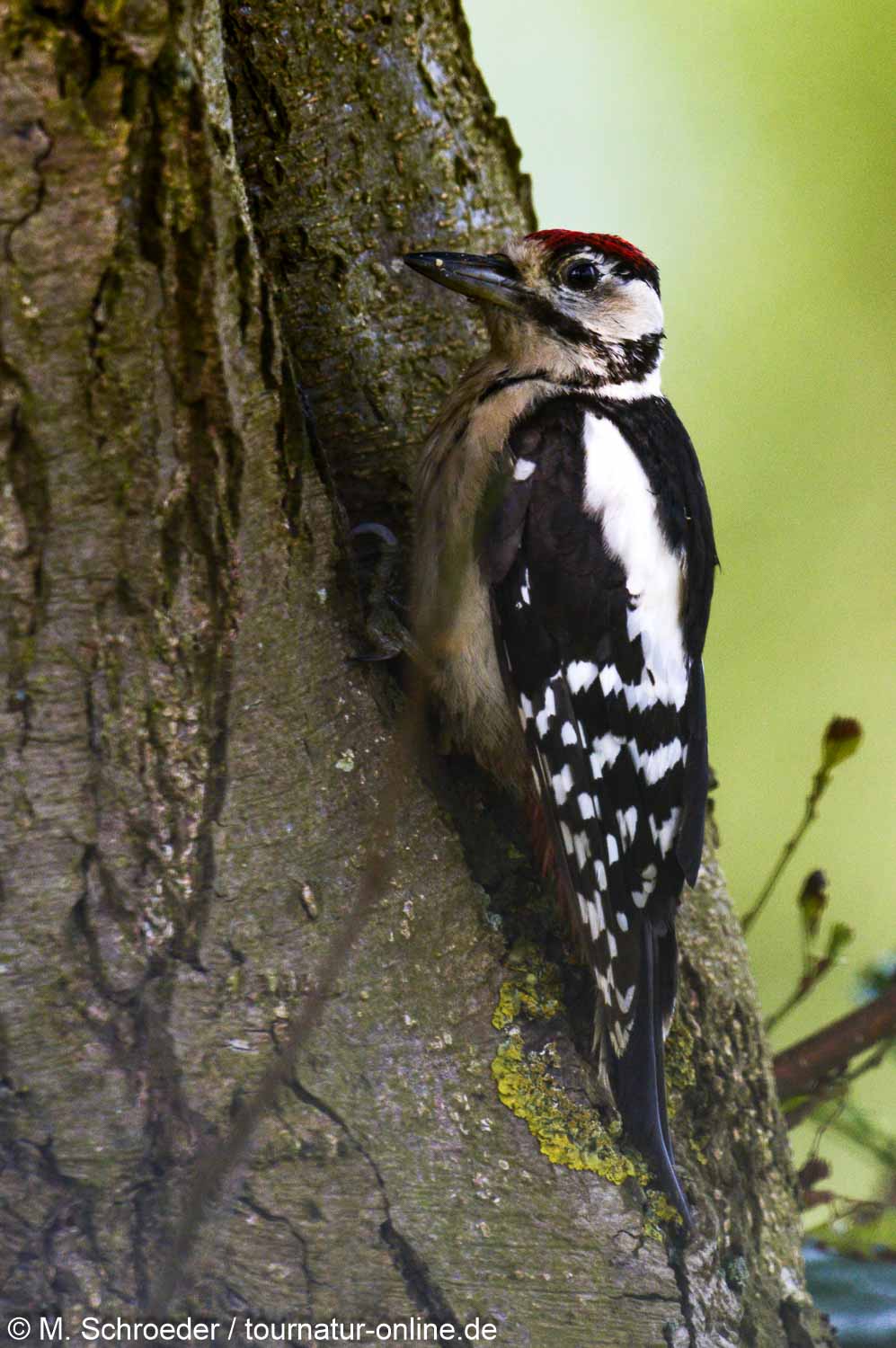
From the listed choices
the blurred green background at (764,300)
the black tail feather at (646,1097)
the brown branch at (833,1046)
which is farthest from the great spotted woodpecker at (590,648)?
the blurred green background at (764,300)

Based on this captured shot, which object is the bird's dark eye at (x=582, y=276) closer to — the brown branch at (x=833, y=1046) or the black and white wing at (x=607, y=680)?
the black and white wing at (x=607, y=680)

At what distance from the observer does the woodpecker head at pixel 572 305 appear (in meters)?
2.05

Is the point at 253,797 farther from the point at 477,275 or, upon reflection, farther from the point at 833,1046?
the point at 833,1046

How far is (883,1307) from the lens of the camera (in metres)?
1.92

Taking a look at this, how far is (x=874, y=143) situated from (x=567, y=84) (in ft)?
3.37

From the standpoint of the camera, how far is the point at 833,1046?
6.87 feet

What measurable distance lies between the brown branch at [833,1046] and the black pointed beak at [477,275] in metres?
1.29

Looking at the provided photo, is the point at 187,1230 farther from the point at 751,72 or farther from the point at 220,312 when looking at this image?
the point at 751,72

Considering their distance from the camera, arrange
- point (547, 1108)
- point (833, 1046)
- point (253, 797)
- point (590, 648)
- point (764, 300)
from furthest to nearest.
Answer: point (764, 300) → point (833, 1046) → point (590, 648) → point (547, 1108) → point (253, 797)

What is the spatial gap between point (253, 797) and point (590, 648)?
632 millimetres

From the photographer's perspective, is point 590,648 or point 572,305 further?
point 572,305

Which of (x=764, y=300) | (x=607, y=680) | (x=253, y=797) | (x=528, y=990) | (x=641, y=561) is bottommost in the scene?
(x=528, y=990)

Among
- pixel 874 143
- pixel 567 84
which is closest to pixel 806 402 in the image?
pixel 874 143

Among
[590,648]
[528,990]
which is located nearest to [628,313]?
[590,648]
